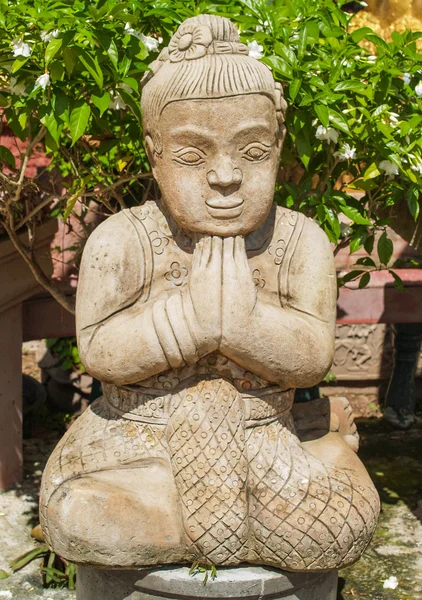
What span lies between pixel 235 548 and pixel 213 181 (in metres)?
1.28

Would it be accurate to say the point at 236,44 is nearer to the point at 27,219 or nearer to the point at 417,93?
the point at 417,93

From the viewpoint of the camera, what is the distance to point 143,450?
3426 millimetres

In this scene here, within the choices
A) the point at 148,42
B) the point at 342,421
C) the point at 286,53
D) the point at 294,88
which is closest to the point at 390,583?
the point at 342,421

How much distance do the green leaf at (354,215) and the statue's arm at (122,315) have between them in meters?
0.94

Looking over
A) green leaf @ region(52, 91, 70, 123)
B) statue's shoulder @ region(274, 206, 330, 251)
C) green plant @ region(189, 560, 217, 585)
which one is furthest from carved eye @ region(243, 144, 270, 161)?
green plant @ region(189, 560, 217, 585)

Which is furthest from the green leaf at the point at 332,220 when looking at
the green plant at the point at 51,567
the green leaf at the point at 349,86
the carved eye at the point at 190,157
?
the green plant at the point at 51,567

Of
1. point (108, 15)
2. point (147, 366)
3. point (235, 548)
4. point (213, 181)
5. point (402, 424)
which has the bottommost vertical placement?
point (402, 424)

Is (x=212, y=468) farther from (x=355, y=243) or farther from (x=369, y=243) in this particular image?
(x=369, y=243)

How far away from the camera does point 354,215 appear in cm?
387

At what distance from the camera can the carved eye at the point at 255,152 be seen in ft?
10.6

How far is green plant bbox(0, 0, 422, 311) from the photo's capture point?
349 cm

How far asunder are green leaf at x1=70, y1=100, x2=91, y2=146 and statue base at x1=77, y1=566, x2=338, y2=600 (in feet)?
5.34

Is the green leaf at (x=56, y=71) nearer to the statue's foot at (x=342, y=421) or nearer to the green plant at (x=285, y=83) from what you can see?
the green plant at (x=285, y=83)

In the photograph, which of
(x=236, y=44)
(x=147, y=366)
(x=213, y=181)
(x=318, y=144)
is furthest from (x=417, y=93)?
(x=147, y=366)
